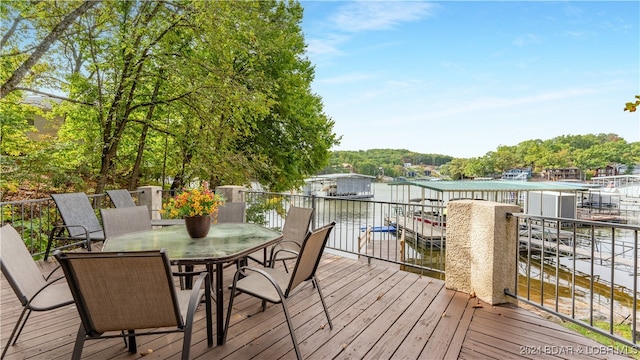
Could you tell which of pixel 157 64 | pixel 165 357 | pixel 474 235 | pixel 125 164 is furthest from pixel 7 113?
pixel 474 235

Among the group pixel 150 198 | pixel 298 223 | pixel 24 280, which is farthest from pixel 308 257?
pixel 150 198

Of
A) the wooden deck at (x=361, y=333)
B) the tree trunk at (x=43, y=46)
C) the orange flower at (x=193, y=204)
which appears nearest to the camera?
the wooden deck at (x=361, y=333)

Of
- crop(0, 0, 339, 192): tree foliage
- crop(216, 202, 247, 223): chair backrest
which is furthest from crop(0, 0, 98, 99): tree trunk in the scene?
crop(216, 202, 247, 223): chair backrest

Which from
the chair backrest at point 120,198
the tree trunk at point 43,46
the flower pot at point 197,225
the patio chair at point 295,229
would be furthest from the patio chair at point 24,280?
the tree trunk at point 43,46

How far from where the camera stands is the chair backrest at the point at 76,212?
4344 mm

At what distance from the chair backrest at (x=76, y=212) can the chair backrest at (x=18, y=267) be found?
2.55 metres

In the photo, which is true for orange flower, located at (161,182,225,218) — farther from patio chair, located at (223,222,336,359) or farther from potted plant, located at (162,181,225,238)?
patio chair, located at (223,222,336,359)

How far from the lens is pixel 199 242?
2725 mm

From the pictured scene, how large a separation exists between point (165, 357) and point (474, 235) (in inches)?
119

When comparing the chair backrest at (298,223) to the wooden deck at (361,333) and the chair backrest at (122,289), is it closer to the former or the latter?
the wooden deck at (361,333)

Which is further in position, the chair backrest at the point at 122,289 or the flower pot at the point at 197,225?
the flower pot at the point at 197,225

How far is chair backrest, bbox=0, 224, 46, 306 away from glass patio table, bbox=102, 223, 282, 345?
437mm

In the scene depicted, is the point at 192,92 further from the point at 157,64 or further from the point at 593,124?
the point at 593,124

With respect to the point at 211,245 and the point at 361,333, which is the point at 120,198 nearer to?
the point at 211,245
